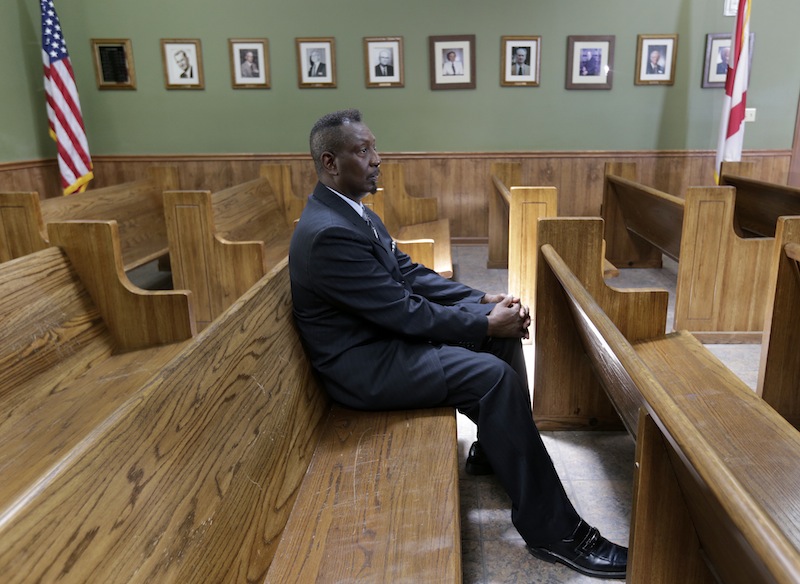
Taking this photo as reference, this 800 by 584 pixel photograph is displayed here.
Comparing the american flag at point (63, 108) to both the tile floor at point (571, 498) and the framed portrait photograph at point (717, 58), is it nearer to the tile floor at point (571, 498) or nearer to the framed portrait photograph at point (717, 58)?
the tile floor at point (571, 498)

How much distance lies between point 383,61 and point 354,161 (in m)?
4.06

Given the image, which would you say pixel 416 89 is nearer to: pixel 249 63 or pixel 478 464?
pixel 249 63

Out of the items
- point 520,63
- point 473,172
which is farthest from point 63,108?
point 520,63

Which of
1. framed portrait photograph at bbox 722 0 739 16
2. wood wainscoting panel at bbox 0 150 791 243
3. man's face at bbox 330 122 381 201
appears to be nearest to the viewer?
man's face at bbox 330 122 381 201

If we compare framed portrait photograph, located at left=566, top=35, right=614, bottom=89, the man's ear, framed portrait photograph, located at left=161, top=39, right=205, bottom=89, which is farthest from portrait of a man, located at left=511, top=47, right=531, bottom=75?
the man's ear

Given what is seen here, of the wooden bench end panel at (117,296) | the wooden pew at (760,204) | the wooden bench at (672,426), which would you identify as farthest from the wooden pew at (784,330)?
the wooden bench end panel at (117,296)

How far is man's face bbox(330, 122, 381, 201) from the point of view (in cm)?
199

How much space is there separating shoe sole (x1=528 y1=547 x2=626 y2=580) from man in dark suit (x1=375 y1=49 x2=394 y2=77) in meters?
4.80

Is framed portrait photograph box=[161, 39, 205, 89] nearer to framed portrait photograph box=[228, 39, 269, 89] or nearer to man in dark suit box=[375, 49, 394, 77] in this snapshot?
framed portrait photograph box=[228, 39, 269, 89]

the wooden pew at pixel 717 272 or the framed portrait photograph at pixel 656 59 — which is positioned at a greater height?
the framed portrait photograph at pixel 656 59

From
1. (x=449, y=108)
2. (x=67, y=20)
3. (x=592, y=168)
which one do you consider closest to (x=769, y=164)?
(x=592, y=168)

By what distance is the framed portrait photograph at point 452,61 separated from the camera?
5.61m

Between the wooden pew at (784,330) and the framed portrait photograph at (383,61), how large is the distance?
4084 millimetres

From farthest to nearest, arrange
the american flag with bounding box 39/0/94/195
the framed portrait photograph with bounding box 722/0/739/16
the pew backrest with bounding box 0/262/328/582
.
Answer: the framed portrait photograph with bounding box 722/0/739/16, the american flag with bounding box 39/0/94/195, the pew backrest with bounding box 0/262/328/582
